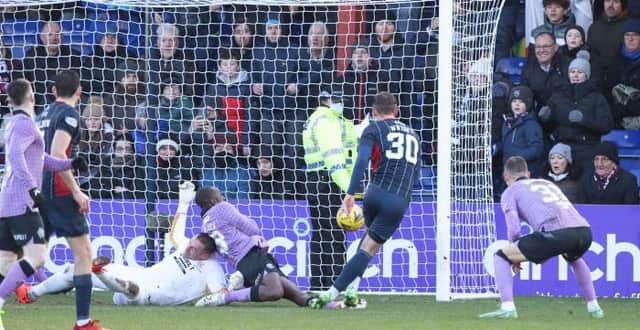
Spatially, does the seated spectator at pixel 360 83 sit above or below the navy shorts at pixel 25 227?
above

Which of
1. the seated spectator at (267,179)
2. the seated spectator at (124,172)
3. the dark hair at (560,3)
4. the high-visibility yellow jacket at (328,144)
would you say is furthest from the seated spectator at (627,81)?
the seated spectator at (124,172)

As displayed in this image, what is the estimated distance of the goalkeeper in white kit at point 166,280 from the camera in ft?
42.6

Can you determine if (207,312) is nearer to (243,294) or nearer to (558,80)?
(243,294)

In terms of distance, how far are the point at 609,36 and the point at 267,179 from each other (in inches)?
171

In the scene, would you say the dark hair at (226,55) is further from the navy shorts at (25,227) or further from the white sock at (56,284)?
the navy shorts at (25,227)

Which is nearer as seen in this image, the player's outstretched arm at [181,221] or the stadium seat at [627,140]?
the player's outstretched arm at [181,221]

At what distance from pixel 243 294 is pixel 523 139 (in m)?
4.38

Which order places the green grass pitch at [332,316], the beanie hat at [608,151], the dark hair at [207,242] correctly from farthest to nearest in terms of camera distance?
the beanie hat at [608,151] → the dark hair at [207,242] → the green grass pitch at [332,316]

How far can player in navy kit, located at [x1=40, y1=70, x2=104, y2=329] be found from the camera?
32.4ft

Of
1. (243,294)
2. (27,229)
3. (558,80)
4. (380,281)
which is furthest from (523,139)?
(27,229)

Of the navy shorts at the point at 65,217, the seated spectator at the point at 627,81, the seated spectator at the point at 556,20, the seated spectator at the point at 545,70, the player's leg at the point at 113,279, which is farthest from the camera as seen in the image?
the seated spectator at the point at 556,20

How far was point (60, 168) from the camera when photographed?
9773 millimetres

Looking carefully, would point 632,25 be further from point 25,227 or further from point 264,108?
point 25,227

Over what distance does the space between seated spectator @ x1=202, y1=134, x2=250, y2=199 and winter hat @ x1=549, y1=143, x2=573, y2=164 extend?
3.42 meters
